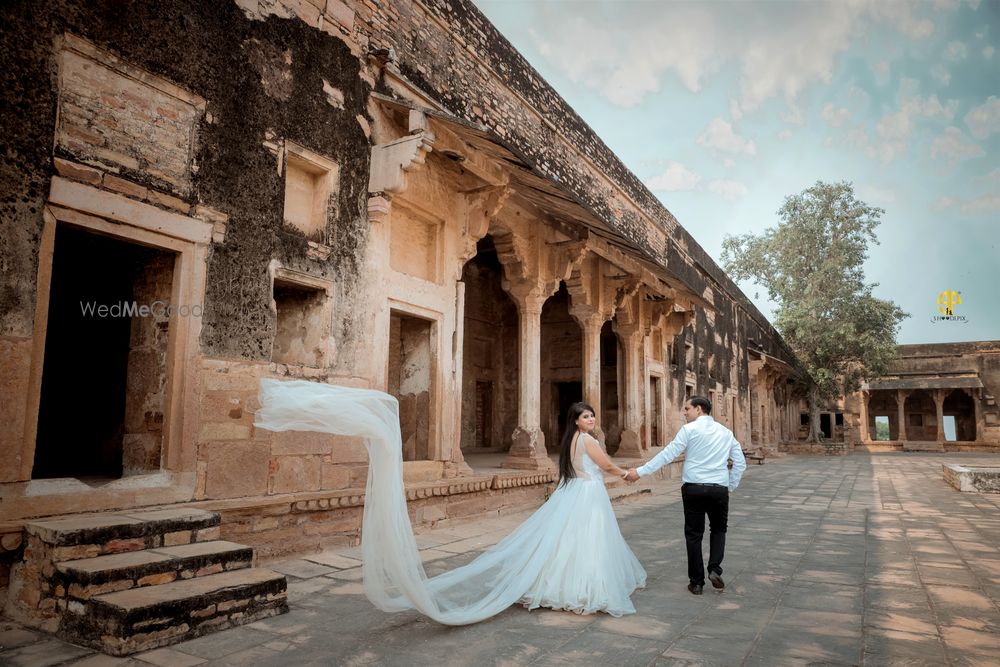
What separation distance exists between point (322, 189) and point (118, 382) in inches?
110

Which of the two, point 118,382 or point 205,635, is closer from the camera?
point 205,635

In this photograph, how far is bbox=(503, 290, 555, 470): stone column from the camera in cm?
990

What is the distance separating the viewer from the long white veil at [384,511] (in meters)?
3.66

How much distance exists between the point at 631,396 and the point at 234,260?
436 inches

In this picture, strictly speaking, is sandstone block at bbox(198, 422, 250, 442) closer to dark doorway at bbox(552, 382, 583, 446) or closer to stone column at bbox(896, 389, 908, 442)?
dark doorway at bbox(552, 382, 583, 446)

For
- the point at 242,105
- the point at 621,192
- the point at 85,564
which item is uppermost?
the point at 621,192

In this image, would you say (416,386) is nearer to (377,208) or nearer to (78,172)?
(377,208)

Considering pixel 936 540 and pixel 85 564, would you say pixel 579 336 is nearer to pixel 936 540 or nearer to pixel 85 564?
pixel 936 540

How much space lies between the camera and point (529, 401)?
33.8 feet

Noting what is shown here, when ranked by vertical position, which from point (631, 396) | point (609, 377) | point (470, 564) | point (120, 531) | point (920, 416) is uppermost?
point (609, 377)

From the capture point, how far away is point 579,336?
1636 centimetres

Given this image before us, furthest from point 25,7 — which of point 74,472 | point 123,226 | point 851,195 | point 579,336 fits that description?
point 851,195

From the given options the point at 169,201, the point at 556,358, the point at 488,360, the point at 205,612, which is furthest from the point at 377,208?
the point at 556,358

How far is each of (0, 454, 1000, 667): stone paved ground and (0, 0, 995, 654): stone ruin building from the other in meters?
0.32
